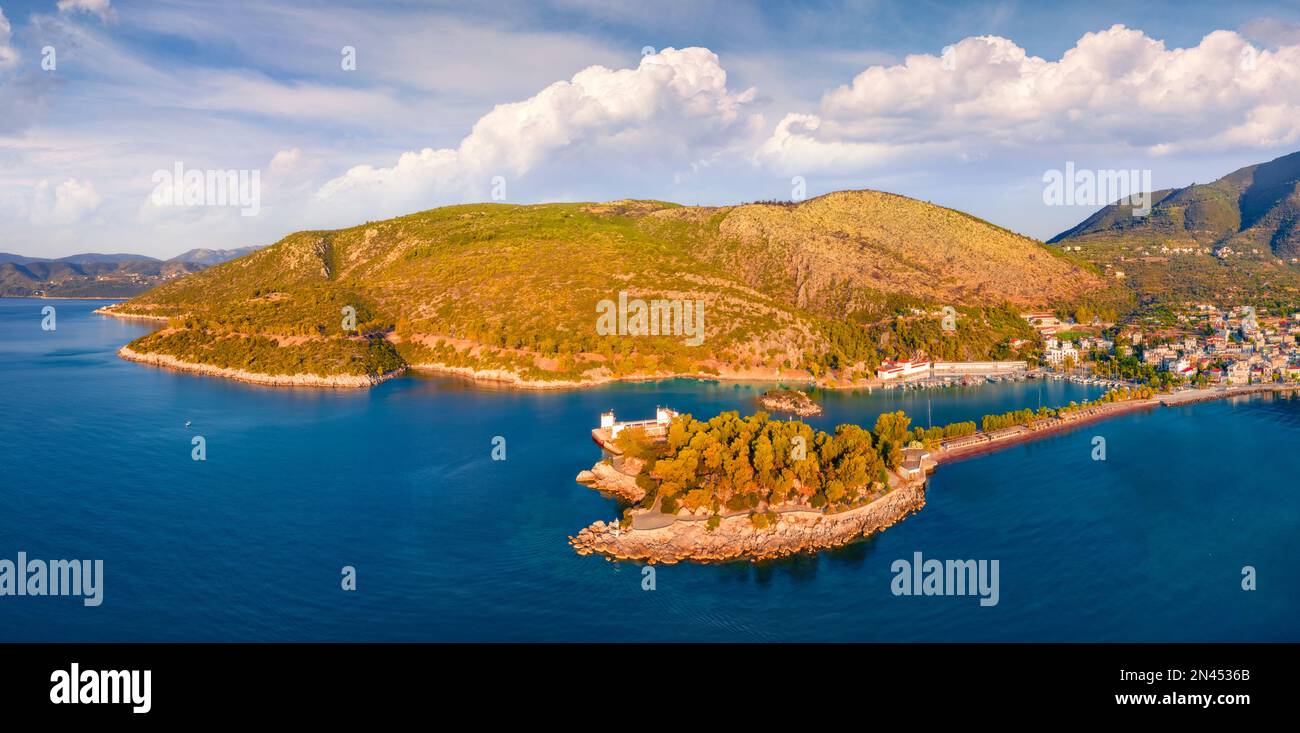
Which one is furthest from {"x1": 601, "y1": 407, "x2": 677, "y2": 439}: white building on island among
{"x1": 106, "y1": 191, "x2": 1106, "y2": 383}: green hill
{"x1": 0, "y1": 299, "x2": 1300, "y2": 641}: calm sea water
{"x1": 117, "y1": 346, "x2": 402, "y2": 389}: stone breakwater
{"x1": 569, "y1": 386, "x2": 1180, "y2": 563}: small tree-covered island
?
{"x1": 117, "y1": 346, "x2": 402, "y2": 389}: stone breakwater

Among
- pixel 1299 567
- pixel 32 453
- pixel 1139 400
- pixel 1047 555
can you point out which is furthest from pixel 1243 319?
pixel 32 453

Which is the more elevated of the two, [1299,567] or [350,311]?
[350,311]

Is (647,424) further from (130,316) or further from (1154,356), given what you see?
(130,316)

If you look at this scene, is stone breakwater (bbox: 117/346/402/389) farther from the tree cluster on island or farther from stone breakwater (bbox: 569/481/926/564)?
stone breakwater (bbox: 569/481/926/564)

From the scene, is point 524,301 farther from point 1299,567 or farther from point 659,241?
point 1299,567

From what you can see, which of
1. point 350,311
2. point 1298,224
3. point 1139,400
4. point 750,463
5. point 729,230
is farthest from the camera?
point 1298,224

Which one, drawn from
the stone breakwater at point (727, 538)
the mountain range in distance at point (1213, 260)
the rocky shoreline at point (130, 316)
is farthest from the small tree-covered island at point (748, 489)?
the rocky shoreline at point (130, 316)

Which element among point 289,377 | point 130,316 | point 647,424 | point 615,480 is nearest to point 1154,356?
point 647,424
